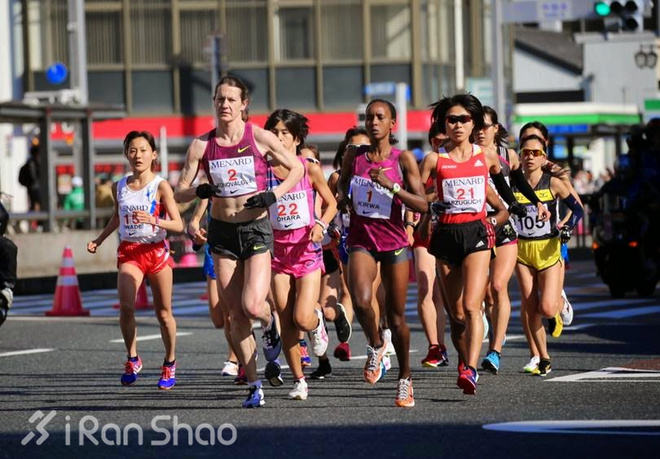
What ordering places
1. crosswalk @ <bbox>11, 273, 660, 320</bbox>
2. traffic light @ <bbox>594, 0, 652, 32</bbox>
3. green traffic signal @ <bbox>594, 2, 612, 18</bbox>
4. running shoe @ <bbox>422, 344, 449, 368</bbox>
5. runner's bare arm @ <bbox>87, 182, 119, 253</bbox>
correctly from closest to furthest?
runner's bare arm @ <bbox>87, 182, 119, 253</bbox> < running shoe @ <bbox>422, 344, 449, 368</bbox> < crosswalk @ <bbox>11, 273, 660, 320</bbox> < traffic light @ <bbox>594, 0, 652, 32</bbox> < green traffic signal @ <bbox>594, 2, 612, 18</bbox>

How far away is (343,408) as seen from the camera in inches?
411

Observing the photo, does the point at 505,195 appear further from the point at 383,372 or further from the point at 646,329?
the point at 646,329

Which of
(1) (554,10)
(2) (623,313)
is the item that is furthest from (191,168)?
(1) (554,10)

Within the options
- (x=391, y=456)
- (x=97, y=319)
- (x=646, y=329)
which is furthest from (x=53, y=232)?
(x=391, y=456)

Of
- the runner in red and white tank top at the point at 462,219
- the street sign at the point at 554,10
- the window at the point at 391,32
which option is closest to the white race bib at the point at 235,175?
the runner in red and white tank top at the point at 462,219

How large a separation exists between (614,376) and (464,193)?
1923 millimetres

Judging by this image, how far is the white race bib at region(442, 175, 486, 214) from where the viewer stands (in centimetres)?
1132

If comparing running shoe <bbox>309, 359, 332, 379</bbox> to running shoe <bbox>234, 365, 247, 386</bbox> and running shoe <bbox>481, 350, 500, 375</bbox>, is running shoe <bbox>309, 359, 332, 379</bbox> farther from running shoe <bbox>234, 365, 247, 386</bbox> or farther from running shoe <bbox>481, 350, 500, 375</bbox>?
running shoe <bbox>481, 350, 500, 375</bbox>

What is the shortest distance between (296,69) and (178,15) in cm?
373

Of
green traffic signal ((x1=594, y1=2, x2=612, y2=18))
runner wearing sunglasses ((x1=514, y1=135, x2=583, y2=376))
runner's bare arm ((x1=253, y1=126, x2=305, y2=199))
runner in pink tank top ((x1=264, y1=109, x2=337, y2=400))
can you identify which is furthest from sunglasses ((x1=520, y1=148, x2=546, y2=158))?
green traffic signal ((x1=594, y1=2, x2=612, y2=18))

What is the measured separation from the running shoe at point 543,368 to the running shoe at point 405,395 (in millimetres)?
2332

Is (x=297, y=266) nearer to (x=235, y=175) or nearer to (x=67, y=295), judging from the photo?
(x=235, y=175)

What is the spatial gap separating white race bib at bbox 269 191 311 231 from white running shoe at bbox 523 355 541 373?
2225 millimetres

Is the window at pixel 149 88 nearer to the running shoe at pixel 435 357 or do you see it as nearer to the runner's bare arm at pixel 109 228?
the running shoe at pixel 435 357
